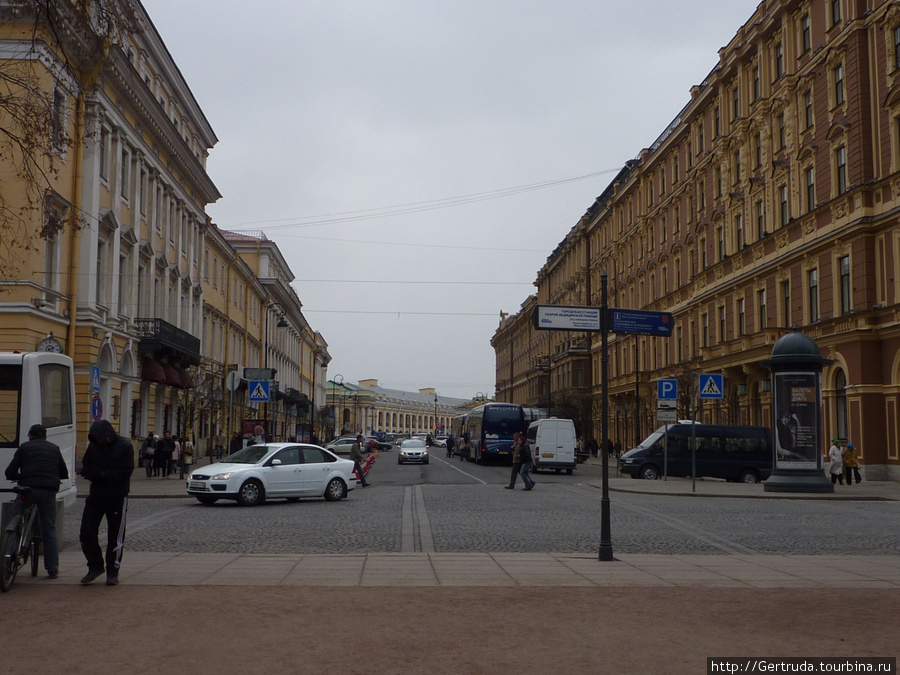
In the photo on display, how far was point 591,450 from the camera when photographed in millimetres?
73312

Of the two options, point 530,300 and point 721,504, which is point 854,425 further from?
point 530,300

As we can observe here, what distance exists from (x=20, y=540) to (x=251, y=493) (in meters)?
12.3

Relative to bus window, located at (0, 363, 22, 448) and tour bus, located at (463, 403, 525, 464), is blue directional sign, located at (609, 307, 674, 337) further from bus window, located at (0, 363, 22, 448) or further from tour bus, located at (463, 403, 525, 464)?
tour bus, located at (463, 403, 525, 464)

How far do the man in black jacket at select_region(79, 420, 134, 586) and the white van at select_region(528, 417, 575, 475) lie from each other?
33.0 meters

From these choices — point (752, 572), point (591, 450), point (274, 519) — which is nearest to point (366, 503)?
point (274, 519)

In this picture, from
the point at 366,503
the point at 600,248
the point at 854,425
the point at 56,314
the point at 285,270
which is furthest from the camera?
the point at 285,270

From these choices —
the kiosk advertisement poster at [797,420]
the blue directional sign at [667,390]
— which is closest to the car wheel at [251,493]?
the blue directional sign at [667,390]

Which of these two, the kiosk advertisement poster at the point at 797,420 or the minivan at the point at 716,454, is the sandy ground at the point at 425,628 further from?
the minivan at the point at 716,454

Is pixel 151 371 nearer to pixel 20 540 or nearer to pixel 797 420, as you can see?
pixel 797 420

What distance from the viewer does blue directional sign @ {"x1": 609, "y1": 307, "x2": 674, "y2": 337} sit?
1298 cm

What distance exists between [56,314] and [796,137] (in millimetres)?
29794

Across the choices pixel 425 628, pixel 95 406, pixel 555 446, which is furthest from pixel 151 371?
pixel 425 628

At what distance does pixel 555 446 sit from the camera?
42.7 meters

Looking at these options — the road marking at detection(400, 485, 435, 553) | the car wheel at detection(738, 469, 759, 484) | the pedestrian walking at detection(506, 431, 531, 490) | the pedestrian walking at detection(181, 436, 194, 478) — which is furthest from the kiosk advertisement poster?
the pedestrian walking at detection(181, 436, 194, 478)
